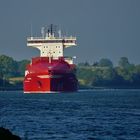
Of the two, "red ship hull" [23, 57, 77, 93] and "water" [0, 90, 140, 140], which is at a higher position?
"red ship hull" [23, 57, 77, 93]

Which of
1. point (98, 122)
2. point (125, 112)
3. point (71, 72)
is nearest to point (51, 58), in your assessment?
point (71, 72)

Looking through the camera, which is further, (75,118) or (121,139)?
(75,118)

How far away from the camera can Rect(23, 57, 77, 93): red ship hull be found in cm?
17112

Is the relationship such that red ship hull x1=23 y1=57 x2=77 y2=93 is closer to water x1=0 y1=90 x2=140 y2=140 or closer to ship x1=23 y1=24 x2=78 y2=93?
ship x1=23 y1=24 x2=78 y2=93

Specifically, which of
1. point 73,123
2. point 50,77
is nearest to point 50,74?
point 50,77

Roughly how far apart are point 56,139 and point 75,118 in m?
18.9

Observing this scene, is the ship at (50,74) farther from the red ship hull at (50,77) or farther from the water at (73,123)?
the water at (73,123)

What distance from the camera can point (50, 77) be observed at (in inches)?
6718

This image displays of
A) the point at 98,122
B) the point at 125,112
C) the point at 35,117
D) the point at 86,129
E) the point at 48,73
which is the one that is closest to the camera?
the point at 86,129

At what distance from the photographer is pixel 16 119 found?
274 feet

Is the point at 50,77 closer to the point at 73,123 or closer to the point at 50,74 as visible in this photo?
the point at 50,74

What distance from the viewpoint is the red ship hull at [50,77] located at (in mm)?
171125

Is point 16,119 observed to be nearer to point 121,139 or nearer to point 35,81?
point 121,139

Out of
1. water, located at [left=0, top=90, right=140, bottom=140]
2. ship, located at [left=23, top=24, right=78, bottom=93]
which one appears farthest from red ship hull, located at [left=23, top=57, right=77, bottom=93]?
water, located at [left=0, top=90, right=140, bottom=140]
